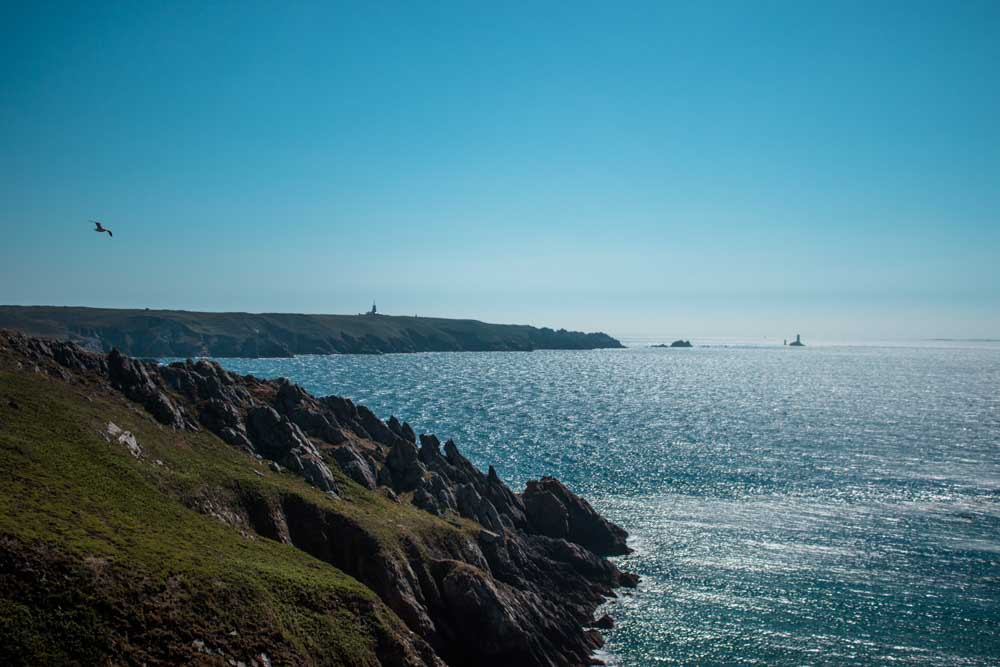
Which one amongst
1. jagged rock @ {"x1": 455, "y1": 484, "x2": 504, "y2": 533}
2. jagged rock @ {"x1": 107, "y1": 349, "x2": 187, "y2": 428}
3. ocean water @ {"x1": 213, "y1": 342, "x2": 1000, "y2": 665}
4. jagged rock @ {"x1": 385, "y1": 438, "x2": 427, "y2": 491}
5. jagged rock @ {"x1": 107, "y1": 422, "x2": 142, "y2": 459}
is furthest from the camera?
jagged rock @ {"x1": 385, "y1": 438, "x2": 427, "y2": 491}

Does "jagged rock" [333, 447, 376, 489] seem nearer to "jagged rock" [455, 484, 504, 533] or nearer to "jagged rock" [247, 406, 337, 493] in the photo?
"jagged rock" [247, 406, 337, 493]

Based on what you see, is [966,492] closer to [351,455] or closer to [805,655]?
[805,655]

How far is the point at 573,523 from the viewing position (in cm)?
6900

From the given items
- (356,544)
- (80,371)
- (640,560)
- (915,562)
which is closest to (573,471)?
(640,560)

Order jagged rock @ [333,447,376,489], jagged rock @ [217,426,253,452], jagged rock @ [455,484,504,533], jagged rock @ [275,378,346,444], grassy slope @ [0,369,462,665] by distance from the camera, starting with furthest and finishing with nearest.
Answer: jagged rock @ [275,378,346,444] < jagged rock @ [455,484,504,533] < jagged rock @ [333,447,376,489] < jagged rock @ [217,426,253,452] < grassy slope @ [0,369,462,665]

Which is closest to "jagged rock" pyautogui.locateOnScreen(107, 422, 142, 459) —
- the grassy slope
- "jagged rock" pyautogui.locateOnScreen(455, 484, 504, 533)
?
the grassy slope

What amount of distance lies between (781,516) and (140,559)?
2731 inches

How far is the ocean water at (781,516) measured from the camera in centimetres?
4781

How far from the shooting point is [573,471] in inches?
3814

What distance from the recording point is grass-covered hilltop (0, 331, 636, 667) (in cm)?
2712

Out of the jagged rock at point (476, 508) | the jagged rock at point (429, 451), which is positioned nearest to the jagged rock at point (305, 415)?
the jagged rock at point (429, 451)

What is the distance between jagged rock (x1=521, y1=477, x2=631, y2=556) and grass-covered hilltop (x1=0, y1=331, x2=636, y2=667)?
8.6 inches

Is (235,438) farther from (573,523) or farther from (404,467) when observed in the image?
(573,523)

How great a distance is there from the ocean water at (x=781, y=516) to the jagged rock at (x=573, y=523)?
2589 millimetres
